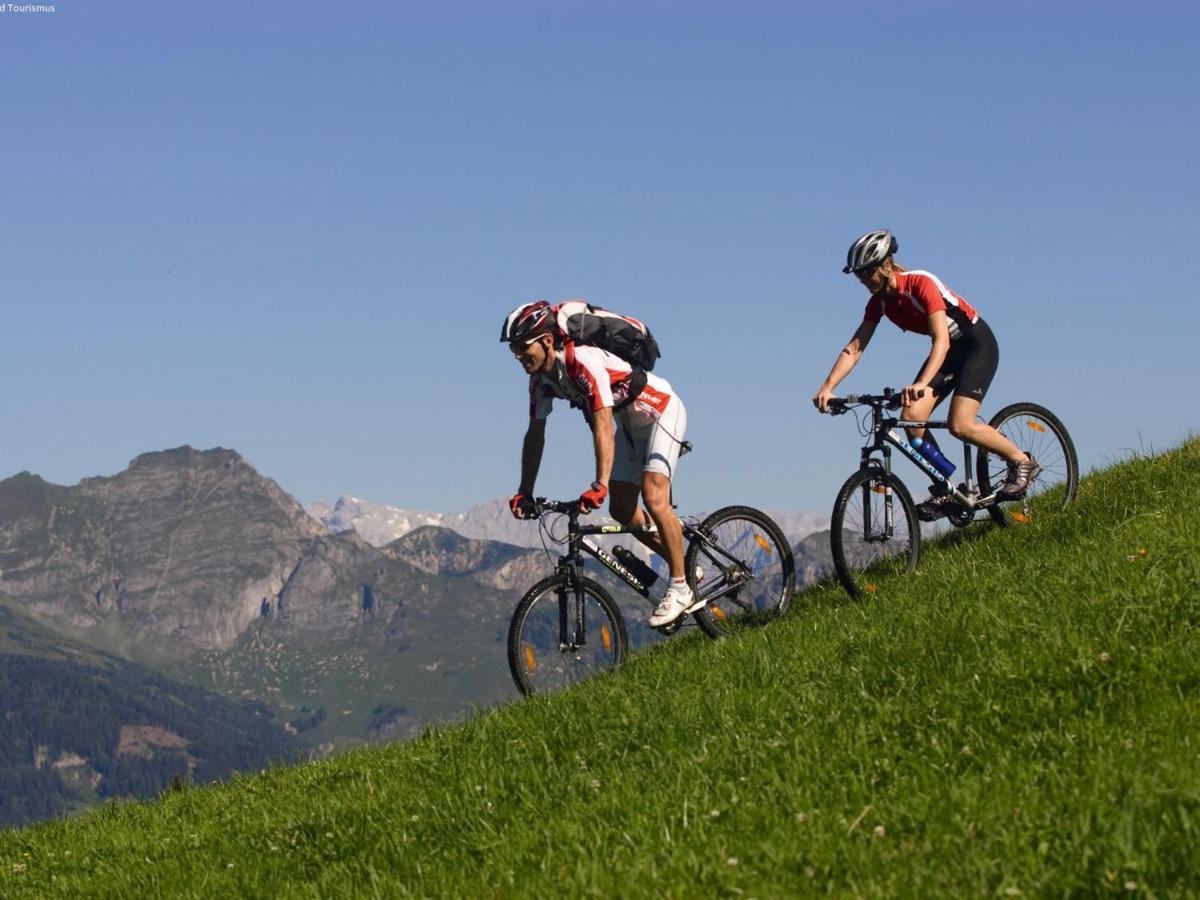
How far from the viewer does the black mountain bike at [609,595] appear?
13961mm

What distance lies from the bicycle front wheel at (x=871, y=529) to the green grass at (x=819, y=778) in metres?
1.09

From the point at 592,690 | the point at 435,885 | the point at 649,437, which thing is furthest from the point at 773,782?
the point at 649,437

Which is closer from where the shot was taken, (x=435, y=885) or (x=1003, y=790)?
(x=1003, y=790)

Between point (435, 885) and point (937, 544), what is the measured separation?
10640 mm

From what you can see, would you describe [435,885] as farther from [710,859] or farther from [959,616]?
[959,616]

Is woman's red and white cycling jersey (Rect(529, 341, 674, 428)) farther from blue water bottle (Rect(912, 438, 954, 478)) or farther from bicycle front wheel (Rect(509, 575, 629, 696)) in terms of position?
blue water bottle (Rect(912, 438, 954, 478))

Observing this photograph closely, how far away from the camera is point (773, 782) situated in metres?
8.09

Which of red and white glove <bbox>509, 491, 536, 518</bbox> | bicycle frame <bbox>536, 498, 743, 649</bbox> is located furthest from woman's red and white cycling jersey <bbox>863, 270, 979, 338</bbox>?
red and white glove <bbox>509, 491, 536, 518</bbox>

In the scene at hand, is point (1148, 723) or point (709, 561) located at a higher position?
point (709, 561)

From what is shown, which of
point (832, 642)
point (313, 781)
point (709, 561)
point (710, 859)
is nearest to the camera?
point (710, 859)

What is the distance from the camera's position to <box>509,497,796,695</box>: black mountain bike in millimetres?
13961

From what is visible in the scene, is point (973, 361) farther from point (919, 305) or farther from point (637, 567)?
point (637, 567)

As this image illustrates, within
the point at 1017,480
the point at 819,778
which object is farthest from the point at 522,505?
the point at 819,778

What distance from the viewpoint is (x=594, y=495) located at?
1288 centimetres
